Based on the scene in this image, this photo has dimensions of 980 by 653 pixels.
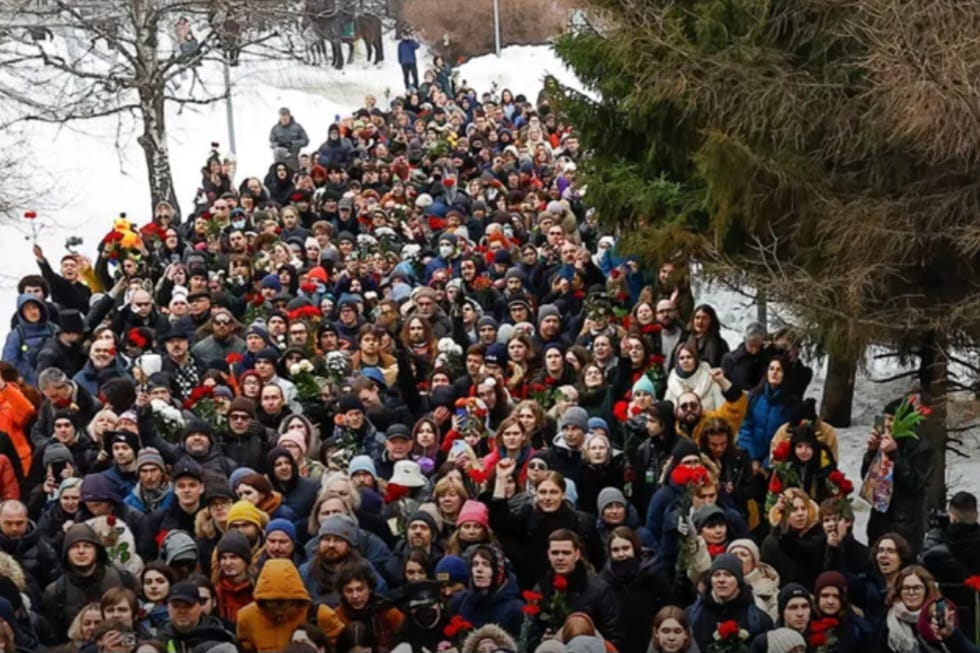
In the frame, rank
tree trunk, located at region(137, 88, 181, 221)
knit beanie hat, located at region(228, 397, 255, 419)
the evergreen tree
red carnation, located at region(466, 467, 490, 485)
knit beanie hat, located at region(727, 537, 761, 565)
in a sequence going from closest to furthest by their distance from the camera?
knit beanie hat, located at region(727, 537, 761, 565)
the evergreen tree
red carnation, located at region(466, 467, 490, 485)
knit beanie hat, located at region(228, 397, 255, 419)
tree trunk, located at region(137, 88, 181, 221)

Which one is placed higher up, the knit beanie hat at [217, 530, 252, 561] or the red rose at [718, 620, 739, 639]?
the knit beanie hat at [217, 530, 252, 561]

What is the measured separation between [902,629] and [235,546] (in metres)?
3.49

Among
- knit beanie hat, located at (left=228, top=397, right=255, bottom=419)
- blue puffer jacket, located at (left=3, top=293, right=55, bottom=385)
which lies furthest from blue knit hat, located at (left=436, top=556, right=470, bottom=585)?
blue puffer jacket, located at (left=3, top=293, right=55, bottom=385)

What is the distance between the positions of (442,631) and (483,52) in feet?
136

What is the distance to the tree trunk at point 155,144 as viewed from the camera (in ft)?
74.0

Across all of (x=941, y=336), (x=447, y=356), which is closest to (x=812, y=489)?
(x=941, y=336)

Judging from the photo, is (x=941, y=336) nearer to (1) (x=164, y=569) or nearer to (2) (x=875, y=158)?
(2) (x=875, y=158)

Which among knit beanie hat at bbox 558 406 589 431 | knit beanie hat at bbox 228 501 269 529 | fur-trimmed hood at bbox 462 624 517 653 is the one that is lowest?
fur-trimmed hood at bbox 462 624 517 653

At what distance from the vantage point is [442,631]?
25.2ft

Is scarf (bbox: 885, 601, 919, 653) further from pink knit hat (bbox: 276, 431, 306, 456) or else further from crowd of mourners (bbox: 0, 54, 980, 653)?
pink knit hat (bbox: 276, 431, 306, 456)

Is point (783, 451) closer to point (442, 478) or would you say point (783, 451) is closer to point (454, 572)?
point (442, 478)

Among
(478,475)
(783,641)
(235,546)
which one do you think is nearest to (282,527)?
(235,546)

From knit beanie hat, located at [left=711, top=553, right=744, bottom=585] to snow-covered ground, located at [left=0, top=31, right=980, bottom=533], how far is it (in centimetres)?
455

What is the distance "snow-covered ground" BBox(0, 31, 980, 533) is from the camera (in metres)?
15.8
